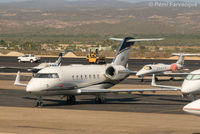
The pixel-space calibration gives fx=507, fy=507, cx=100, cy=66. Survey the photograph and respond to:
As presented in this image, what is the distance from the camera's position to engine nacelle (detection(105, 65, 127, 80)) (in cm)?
3841

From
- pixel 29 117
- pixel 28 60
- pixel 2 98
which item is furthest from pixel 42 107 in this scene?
pixel 28 60

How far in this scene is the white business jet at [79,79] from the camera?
33.7m

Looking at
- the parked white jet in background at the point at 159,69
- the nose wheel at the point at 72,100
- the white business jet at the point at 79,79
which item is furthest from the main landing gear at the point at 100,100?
the parked white jet in background at the point at 159,69

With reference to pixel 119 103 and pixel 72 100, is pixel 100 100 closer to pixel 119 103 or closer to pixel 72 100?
pixel 119 103

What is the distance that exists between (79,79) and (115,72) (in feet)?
11.7

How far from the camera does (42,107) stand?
33.8m

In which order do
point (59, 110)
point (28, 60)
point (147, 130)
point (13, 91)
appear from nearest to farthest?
point (147, 130), point (59, 110), point (13, 91), point (28, 60)

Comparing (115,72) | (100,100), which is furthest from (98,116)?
(115,72)

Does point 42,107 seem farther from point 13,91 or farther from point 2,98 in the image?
point 13,91

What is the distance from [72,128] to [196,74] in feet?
41.5

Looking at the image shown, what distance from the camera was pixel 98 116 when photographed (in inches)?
1141

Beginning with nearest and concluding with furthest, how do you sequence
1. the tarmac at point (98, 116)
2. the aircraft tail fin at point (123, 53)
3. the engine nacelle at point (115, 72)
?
the tarmac at point (98, 116) → the engine nacelle at point (115, 72) → the aircraft tail fin at point (123, 53)

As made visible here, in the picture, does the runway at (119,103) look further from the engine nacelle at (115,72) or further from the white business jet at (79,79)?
the engine nacelle at (115,72)

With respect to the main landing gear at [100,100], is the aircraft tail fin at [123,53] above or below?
above
